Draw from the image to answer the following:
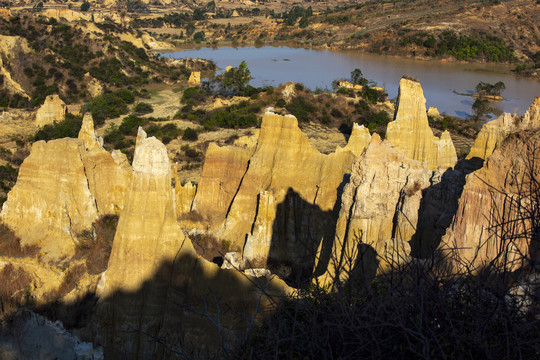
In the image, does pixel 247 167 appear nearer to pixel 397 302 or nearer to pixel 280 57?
pixel 397 302

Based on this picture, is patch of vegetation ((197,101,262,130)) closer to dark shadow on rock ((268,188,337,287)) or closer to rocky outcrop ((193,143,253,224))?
rocky outcrop ((193,143,253,224))

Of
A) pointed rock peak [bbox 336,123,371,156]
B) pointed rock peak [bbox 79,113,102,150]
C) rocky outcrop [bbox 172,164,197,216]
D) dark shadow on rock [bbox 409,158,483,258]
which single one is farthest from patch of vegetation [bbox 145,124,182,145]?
dark shadow on rock [bbox 409,158,483,258]

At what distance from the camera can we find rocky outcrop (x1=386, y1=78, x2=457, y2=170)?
1905cm

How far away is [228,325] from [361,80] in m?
49.3

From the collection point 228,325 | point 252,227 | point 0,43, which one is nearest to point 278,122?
point 252,227

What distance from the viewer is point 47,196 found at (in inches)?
595

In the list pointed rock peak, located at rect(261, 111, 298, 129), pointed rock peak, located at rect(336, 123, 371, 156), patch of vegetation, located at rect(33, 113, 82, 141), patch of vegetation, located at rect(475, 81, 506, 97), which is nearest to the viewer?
pointed rock peak, located at rect(261, 111, 298, 129)

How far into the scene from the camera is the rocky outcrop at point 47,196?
49.4ft

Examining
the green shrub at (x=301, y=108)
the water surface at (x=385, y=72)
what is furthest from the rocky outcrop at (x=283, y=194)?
the water surface at (x=385, y=72)

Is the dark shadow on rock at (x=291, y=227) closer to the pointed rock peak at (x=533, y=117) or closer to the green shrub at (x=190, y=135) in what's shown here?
the pointed rock peak at (x=533, y=117)

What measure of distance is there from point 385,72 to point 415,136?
50.1m

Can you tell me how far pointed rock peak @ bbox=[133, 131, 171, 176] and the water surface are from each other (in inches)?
1579

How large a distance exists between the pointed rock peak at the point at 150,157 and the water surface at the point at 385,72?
4011cm

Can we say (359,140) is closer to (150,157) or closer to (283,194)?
(283,194)
